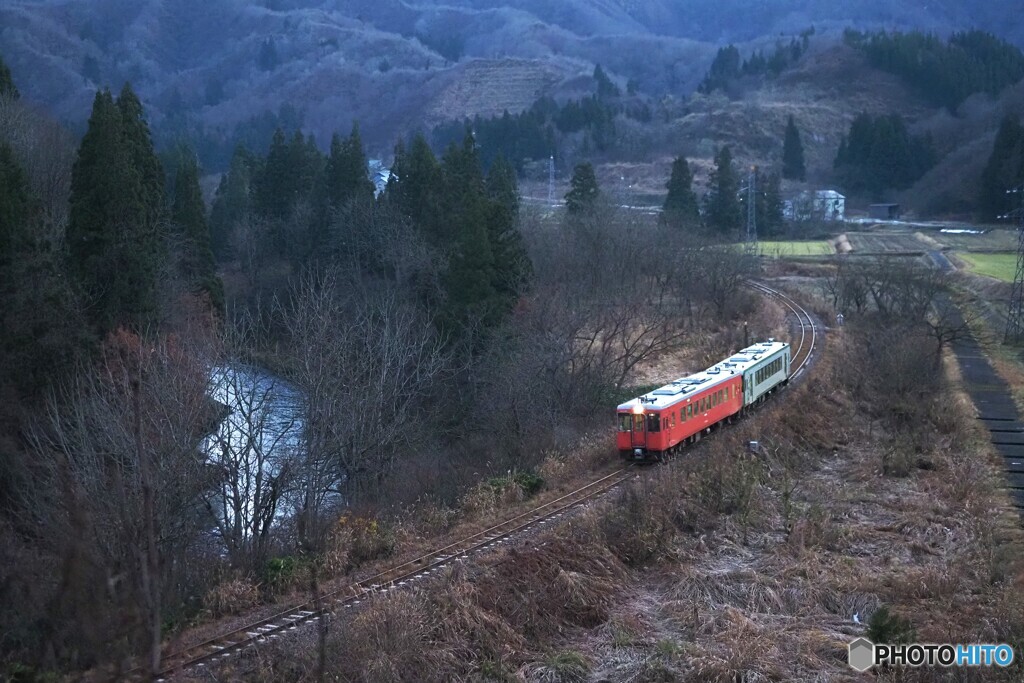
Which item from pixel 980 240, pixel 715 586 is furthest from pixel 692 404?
→ pixel 980 240

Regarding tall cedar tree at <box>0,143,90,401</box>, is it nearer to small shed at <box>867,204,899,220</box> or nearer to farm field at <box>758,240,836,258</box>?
farm field at <box>758,240,836,258</box>

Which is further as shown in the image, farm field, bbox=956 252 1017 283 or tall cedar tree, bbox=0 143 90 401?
farm field, bbox=956 252 1017 283

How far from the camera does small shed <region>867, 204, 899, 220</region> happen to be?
208 ft

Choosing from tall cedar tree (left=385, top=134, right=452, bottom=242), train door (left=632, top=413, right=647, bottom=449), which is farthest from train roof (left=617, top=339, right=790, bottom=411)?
tall cedar tree (left=385, top=134, right=452, bottom=242)

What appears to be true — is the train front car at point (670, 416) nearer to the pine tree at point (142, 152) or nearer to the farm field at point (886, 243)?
the pine tree at point (142, 152)

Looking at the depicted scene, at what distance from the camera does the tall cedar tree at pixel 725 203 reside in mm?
49969

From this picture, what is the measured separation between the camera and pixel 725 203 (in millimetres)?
50750

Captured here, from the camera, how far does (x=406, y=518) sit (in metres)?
14.0

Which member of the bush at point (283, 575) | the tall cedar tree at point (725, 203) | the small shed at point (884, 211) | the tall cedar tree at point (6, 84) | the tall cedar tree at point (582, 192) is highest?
the tall cedar tree at point (6, 84)

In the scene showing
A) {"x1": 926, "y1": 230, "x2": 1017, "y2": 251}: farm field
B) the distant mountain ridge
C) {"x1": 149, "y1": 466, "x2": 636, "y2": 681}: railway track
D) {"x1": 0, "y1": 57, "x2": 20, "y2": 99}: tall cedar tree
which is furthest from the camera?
the distant mountain ridge

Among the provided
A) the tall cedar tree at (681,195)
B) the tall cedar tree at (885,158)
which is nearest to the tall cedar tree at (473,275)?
the tall cedar tree at (681,195)

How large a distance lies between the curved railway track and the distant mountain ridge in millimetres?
96238

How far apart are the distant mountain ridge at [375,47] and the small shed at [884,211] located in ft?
174

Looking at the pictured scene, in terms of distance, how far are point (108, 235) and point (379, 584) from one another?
12.6m
